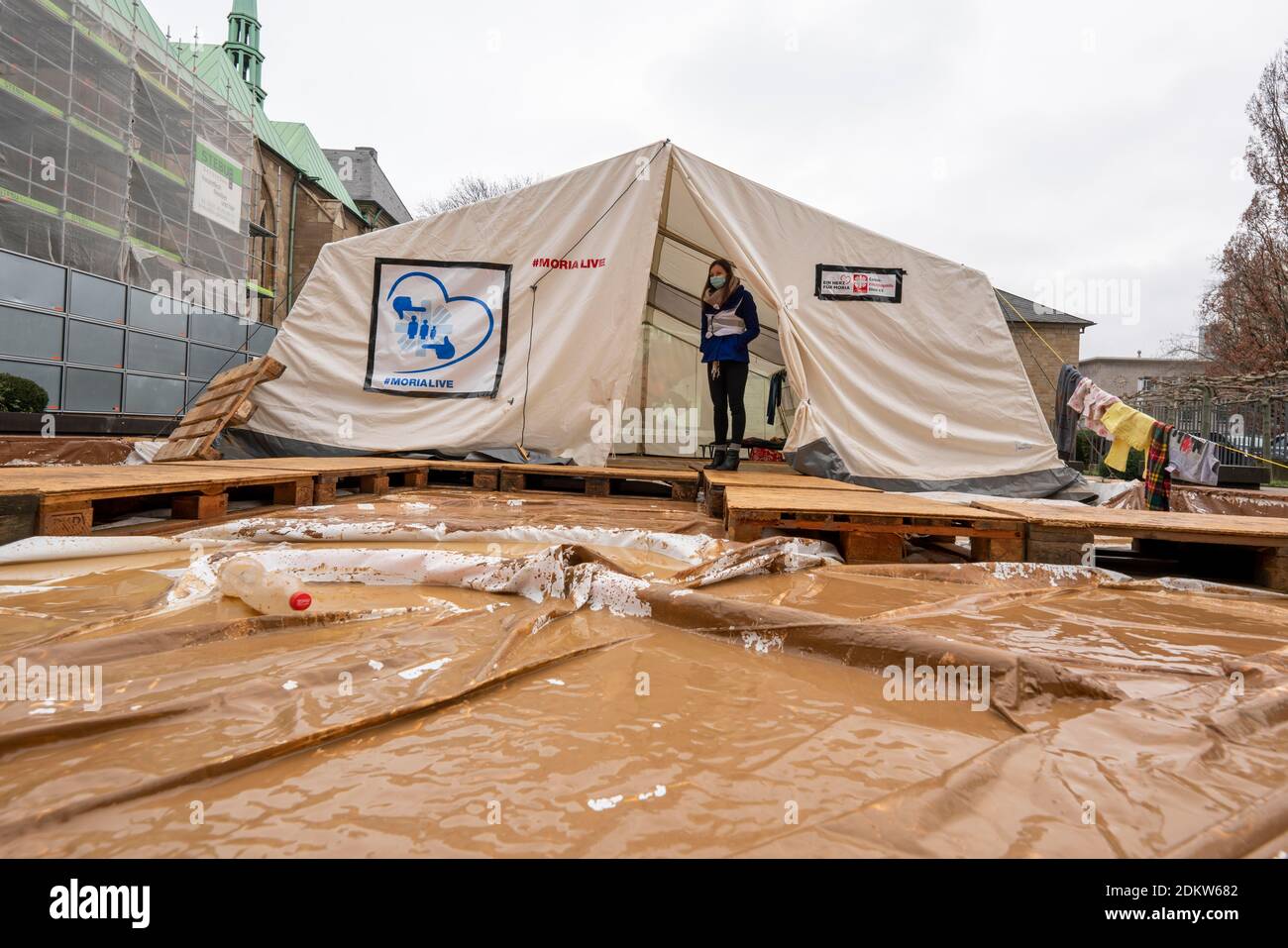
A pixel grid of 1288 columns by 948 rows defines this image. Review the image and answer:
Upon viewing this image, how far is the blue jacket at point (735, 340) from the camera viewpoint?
5820mm

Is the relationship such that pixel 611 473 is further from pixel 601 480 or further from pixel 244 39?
pixel 244 39

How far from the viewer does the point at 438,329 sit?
6.50 m

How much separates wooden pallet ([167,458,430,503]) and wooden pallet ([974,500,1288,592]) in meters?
4.03

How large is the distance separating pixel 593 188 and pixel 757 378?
176 inches

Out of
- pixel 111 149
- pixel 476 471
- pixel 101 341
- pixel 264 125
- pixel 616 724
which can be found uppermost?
pixel 264 125

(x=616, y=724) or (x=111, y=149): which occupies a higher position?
(x=111, y=149)

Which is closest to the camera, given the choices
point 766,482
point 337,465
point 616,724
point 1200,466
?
point 616,724

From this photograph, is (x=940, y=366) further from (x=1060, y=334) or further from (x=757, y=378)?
(x=1060, y=334)

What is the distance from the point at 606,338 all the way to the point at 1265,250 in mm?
24080

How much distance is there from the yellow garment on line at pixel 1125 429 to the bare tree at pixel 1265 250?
62.0 ft

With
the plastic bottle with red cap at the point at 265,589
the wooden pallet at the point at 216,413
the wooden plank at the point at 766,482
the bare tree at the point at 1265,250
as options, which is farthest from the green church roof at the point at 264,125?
the bare tree at the point at 1265,250

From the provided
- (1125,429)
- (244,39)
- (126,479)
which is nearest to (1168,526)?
(1125,429)

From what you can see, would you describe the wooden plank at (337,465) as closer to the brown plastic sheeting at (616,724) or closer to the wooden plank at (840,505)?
the brown plastic sheeting at (616,724)
